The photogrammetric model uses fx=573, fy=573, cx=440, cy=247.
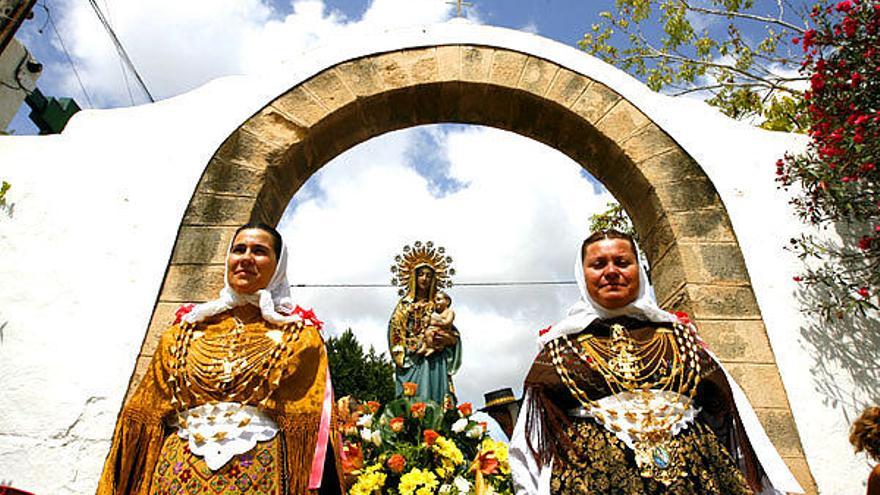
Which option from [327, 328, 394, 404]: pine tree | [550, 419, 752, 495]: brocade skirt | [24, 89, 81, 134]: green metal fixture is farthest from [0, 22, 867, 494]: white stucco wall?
[327, 328, 394, 404]: pine tree

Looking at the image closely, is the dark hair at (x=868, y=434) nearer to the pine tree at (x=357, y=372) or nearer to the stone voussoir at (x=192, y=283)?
the stone voussoir at (x=192, y=283)

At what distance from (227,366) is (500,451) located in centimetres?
149

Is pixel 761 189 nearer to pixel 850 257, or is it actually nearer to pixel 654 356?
pixel 850 257

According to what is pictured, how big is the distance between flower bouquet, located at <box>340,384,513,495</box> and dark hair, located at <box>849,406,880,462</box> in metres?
1.79

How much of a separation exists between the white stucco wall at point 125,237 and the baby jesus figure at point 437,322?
2.28 metres

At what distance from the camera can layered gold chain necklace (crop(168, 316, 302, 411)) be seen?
195 cm

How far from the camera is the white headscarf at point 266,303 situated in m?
2.15

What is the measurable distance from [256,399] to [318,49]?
305cm

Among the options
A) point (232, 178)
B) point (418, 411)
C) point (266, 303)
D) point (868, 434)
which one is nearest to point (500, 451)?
point (418, 411)

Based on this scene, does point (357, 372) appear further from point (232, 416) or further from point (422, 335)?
point (232, 416)

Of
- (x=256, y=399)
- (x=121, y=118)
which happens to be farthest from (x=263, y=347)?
(x=121, y=118)

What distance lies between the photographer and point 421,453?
2.92m

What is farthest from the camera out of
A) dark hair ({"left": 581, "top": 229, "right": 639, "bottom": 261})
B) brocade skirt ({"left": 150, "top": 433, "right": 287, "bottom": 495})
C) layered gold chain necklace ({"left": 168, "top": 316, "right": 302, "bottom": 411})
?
dark hair ({"left": 581, "top": 229, "right": 639, "bottom": 261})

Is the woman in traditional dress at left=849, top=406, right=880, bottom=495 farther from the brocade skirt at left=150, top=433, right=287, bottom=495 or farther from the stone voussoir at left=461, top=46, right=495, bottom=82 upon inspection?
the stone voussoir at left=461, top=46, right=495, bottom=82
